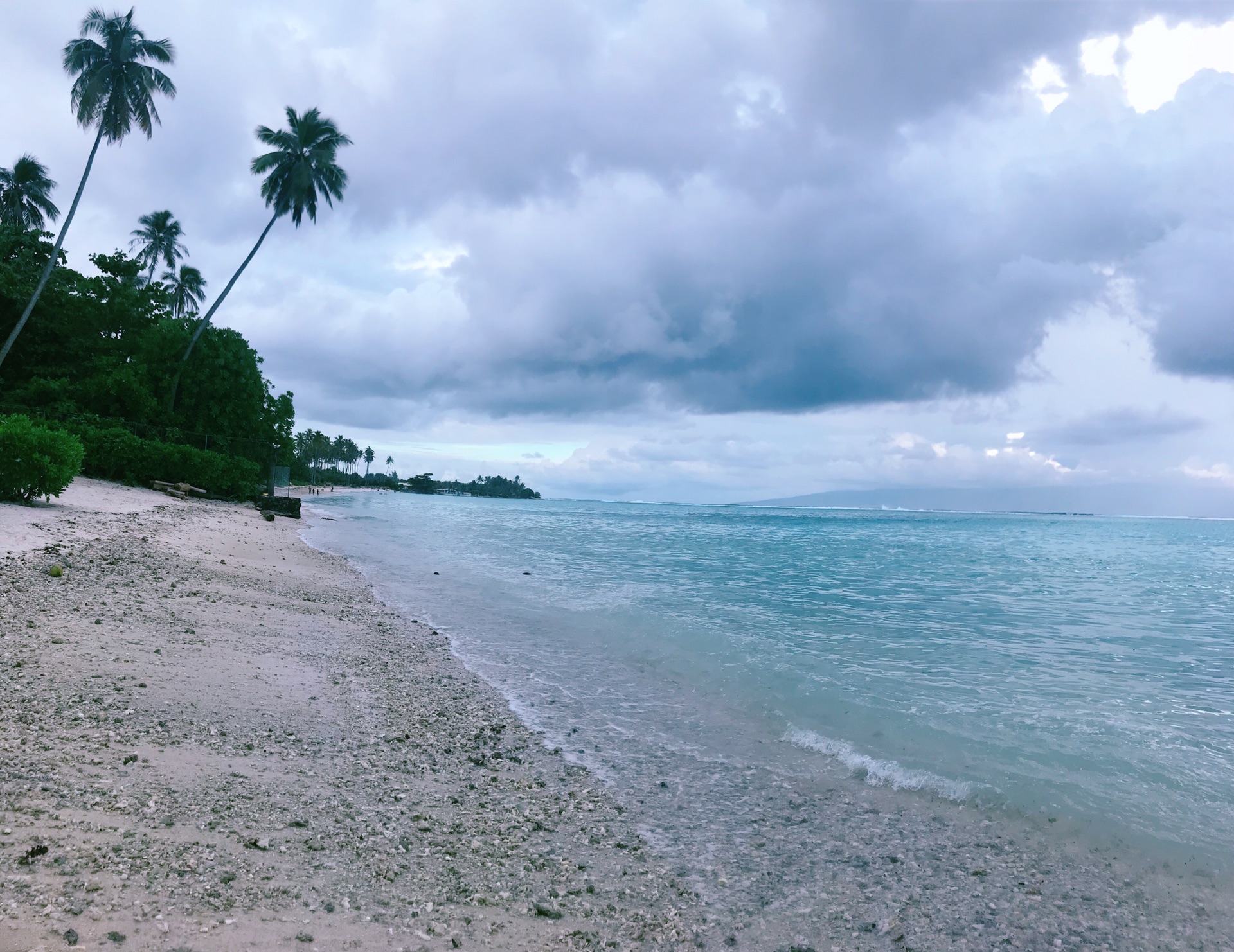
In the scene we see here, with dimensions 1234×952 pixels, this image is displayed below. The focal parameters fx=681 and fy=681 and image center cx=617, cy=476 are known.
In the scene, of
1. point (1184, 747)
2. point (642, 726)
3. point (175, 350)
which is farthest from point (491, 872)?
point (175, 350)

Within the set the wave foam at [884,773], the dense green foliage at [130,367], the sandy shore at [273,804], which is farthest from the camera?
the dense green foliage at [130,367]

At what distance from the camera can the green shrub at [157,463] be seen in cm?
2788

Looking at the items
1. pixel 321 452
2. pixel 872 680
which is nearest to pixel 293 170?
pixel 872 680

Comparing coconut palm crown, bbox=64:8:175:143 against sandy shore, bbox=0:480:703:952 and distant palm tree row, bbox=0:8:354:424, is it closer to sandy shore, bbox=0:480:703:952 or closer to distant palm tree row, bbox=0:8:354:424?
distant palm tree row, bbox=0:8:354:424

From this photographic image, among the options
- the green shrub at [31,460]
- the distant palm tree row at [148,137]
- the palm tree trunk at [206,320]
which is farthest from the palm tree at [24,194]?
the green shrub at [31,460]

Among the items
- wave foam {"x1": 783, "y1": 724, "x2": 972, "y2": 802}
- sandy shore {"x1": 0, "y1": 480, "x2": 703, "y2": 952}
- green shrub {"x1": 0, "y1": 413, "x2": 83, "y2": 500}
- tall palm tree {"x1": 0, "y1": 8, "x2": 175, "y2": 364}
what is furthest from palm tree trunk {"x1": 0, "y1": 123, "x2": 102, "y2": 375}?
wave foam {"x1": 783, "y1": 724, "x2": 972, "y2": 802}

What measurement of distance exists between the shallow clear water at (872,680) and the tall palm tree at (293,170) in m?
23.6

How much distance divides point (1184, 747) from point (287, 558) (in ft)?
54.9

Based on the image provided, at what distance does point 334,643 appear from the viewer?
890 cm

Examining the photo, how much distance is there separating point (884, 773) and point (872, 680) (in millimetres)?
3361

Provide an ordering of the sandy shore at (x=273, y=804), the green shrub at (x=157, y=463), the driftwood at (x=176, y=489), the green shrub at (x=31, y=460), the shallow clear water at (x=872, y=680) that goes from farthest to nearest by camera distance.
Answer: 1. the driftwood at (x=176, y=489)
2. the green shrub at (x=157, y=463)
3. the green shrub at (x=31, y=460)
4. the shallow clear water at (x=872, y=680)
5. the sandy shore at (x=273, y=804)

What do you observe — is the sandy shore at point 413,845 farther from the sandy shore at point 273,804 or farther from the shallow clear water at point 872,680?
the shallow clear water at point 872,680

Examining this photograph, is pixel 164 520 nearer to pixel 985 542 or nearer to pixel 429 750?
pixel 429 750

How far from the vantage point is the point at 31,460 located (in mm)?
15406
